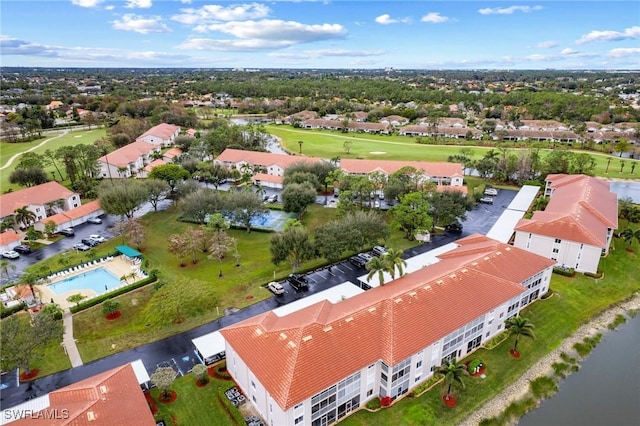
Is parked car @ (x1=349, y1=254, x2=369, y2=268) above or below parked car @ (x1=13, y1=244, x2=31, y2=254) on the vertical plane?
above

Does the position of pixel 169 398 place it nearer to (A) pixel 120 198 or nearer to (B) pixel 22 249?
(A) pixel 120 198

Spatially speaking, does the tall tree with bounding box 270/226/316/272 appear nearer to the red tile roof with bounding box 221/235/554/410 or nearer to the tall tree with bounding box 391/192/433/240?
the red tile roof with bounding box 221/235/554/410

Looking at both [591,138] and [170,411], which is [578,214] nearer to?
[170,411]

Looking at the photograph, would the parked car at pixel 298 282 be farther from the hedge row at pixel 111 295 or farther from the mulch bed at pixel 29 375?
the mulch bed at pixel 29 375

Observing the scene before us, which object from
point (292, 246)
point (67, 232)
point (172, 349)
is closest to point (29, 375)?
point (172, 349)

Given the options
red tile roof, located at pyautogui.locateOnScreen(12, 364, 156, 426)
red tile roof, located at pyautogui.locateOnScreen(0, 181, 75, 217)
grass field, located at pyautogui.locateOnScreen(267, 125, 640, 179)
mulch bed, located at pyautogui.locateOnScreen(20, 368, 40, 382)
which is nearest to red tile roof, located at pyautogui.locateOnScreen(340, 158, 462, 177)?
grass field, located at pyautogui.locateOnScreen(267, 125, 640, 179)

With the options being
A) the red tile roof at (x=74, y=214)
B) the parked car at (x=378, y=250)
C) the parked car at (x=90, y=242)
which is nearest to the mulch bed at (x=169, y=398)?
the parked car at (x=378, y=250)

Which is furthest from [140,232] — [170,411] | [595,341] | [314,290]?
[595,341]
